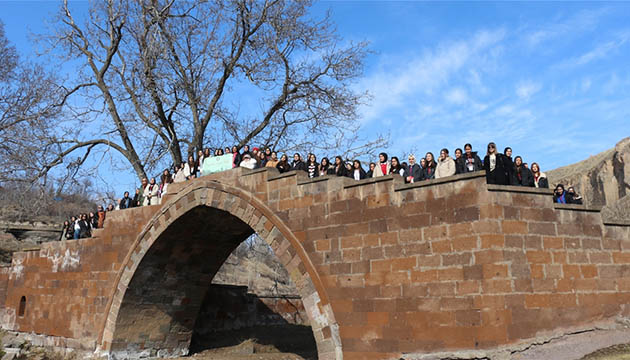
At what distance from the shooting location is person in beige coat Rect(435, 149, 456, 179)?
8875 mm

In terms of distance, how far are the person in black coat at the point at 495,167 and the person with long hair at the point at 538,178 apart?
76cm

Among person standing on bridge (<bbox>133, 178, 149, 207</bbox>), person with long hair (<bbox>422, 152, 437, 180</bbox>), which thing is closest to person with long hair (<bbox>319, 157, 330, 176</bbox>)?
person with long hair (<bbox>422, 152, 437, 180</bbox>)

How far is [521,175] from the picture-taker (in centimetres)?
884

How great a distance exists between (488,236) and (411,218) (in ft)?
4.26

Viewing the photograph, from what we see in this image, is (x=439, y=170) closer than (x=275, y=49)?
Yes

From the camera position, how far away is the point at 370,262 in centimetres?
909

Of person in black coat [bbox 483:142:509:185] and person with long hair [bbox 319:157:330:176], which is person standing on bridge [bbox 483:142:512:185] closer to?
person in black coat [bbox 483:142:509:185]

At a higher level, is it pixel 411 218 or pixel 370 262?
pixel 411 218

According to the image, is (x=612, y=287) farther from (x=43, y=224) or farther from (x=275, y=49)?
(x=43, y=224)

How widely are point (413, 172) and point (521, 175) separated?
180 cm

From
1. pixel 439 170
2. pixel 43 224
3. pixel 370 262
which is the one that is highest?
pixel 43 224

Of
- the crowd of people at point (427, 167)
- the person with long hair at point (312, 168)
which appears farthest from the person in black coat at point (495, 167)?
the person with long hair at point (312, 168)

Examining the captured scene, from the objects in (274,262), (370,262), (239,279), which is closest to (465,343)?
(370,262)

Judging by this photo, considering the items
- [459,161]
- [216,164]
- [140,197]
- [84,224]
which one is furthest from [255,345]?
[459,161]
